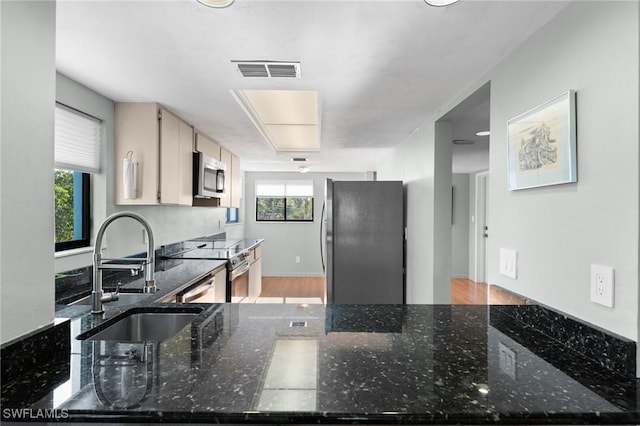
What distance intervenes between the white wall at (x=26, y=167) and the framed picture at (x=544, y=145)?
1.65 metres

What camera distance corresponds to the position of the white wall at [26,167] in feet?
2.88

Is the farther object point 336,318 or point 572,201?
point 336,318

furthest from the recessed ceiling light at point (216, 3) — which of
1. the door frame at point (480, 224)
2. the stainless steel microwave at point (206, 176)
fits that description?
the door frame at point (480, 224)

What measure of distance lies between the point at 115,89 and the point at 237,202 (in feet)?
9.14

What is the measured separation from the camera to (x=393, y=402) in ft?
2.59

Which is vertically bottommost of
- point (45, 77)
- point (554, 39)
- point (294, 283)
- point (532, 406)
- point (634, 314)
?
point (294, 283)

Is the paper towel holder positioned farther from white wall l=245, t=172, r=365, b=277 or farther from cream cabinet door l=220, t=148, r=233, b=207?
white wall l=245, t=172, r=365, b=277

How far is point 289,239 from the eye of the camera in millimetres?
7137

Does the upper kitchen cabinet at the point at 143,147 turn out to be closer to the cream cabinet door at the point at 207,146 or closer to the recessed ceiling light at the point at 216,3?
the cream cabinet door at the point at 207,146

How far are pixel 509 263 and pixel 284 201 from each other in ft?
19.2

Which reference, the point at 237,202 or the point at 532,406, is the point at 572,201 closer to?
the point at 532,406

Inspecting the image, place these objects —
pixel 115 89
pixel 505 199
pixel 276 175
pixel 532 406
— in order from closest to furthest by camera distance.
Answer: pixel 532 406, pixel 505 199, pixel 115 89, pixel 276 175

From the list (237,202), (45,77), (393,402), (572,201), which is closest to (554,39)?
(572,201)

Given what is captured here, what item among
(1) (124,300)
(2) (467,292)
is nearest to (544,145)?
(1) (124,300)
